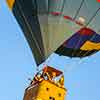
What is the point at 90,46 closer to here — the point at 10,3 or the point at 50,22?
the point at 50,22

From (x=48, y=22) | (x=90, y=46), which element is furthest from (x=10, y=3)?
(x=90, y=46)

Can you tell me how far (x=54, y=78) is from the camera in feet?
61.8

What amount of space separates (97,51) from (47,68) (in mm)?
4806

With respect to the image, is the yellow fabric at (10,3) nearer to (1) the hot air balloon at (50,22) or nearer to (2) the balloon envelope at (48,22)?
(1) the hot air balloon at (50,22)

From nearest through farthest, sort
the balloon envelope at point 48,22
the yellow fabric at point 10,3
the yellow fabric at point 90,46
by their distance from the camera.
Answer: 1. the balloon envelope at point 48,22
2. the yellow fabric at point 10,3
3. the yellow fabric at point 90,46

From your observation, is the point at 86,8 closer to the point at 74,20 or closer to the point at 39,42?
the point at 74,20

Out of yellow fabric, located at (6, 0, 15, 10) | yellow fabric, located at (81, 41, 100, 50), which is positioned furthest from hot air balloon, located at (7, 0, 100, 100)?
yellow fabric, located at (81, 41, 100, 50)

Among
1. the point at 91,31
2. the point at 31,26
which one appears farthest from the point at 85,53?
the point at 31,26

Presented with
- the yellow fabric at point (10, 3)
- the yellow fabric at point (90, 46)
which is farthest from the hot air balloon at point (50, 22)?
the yellow fabric at point (90, 46)

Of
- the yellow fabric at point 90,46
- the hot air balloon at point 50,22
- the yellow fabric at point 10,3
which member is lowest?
the yellow fabric at point 90,46

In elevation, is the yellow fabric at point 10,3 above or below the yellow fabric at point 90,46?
above

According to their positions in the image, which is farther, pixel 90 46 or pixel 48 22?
pixel 90 46

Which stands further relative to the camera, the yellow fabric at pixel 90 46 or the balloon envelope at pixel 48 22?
the yellow fabric at pixel 90 46

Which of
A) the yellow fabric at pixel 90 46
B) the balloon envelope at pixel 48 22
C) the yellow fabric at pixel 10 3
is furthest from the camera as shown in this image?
the yellow fabric at pixel 90 46
